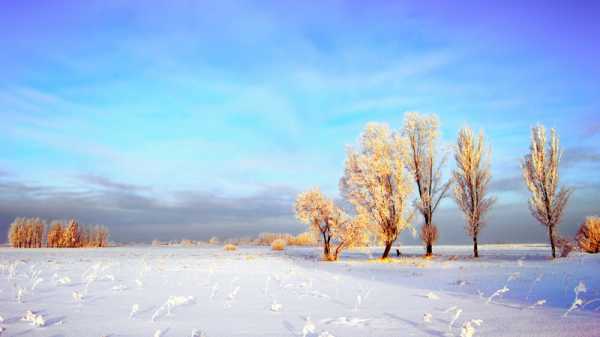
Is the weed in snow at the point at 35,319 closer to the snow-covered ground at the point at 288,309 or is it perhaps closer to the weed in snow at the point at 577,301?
the snow-covered ground at the point at 288,309

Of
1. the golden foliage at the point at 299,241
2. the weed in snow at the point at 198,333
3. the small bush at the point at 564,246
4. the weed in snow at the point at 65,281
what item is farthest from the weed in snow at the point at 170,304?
the golden foliage at the point at 299,241

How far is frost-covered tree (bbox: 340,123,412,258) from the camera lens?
2475 centimetres

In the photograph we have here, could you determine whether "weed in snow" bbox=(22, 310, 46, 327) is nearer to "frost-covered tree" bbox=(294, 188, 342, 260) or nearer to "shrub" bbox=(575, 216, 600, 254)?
"frost-covered tree" bbox=(294, 188, 342, 260)

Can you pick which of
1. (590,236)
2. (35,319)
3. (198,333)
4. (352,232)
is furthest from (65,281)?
(590,236)

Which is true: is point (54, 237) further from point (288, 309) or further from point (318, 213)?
point (288, 309)

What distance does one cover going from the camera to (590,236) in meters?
26.4

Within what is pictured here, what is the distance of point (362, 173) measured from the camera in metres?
25.4

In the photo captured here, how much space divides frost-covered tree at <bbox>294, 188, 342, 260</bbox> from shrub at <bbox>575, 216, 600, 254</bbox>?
57.1 ft

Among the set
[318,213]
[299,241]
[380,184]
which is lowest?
[299,241]

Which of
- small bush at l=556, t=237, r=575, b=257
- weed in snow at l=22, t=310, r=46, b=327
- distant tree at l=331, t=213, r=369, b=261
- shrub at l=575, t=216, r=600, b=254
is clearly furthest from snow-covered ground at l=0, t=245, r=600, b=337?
shrub at l=575, t=216, r=600, b=254

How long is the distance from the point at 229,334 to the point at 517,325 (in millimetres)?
3861

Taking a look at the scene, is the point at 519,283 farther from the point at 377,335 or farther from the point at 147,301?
the point at 147,301

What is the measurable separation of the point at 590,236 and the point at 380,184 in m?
15.4

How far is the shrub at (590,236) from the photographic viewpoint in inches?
1019
